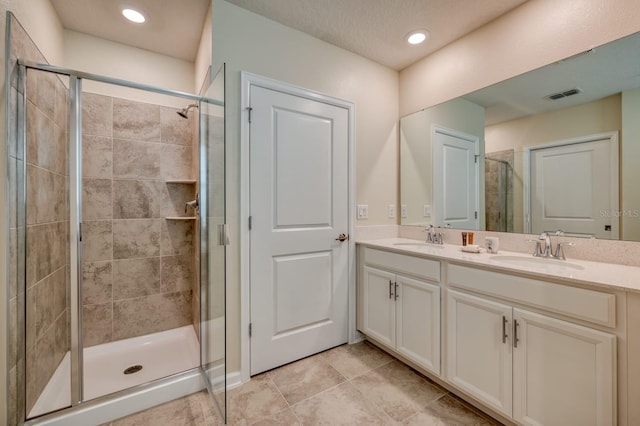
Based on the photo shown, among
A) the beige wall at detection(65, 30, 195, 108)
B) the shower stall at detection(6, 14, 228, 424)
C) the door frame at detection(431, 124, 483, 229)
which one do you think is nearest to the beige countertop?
the door frame at detection(431, 124, 483, 229)

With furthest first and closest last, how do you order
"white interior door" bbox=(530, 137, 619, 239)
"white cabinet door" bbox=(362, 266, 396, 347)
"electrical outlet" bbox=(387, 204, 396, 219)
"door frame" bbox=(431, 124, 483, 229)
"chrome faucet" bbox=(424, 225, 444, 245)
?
"electrical outlet" bbox=(387, 204, 396, 219) → "chrome faucet" bbox=(424, 225, 444, 245) → "door frame" bbox=(431, 124, 483, 229) → "white cabinet door" bbox=(362, 266, 396, 347) → "white interior door" bbox=(530, 137, 619, 239)

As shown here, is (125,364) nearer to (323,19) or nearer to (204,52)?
(204,52)

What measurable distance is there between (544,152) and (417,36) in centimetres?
127

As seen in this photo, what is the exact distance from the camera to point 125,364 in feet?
6.75

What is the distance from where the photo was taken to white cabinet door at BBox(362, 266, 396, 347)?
2002 mm

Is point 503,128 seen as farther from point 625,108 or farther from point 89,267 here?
point 89,267

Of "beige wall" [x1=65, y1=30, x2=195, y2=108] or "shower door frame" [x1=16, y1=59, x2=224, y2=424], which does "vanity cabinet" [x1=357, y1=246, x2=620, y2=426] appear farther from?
"beige wall" [x1=65, y1=30, x2=195, y2=108]

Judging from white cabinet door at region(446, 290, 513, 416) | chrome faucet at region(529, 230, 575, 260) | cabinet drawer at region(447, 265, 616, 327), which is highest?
chrome faucet at region(529, 230, 575, 260)

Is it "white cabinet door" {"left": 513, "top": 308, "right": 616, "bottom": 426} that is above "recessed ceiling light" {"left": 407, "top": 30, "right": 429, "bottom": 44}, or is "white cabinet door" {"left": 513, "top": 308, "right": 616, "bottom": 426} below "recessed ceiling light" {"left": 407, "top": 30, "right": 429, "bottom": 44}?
below

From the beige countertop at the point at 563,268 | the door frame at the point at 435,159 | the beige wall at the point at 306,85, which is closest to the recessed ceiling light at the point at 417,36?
the beige wall at the point at 306,85

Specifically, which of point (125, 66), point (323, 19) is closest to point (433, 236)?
point (323, 19)

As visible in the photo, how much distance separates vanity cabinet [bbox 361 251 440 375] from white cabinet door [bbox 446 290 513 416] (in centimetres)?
11

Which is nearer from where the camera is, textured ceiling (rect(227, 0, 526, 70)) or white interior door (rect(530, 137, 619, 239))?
A: white interior door (rect(530, 137, 619, 239))

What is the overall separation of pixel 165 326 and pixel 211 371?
1062mm
